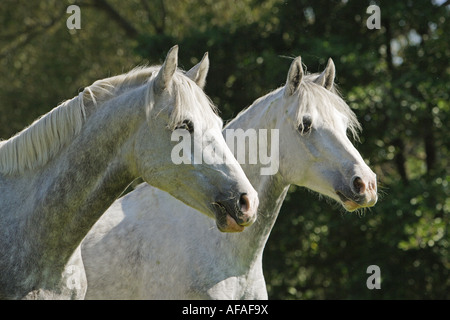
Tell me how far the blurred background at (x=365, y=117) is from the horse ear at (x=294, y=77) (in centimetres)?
385

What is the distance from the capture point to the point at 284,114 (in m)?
4.95

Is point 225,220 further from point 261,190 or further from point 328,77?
point 328,77

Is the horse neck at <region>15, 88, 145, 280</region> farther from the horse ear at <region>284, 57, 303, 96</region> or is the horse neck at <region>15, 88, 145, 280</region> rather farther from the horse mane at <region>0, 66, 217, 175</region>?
the horse ear at <region>284, 57, 303, 96</region>

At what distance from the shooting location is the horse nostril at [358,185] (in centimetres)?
449

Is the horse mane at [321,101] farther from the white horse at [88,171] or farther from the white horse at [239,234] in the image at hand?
the white horse at [88,171]

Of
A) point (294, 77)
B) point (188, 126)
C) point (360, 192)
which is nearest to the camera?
point (188, 126)

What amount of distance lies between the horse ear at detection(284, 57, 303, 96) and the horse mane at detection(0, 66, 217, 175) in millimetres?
1303

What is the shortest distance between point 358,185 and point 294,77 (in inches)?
39.0

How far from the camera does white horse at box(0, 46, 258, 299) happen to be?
3568mm

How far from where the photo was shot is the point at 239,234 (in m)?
4.82

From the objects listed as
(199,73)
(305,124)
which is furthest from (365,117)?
(199,73)
